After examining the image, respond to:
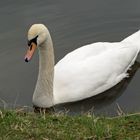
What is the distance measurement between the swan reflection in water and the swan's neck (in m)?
0.20

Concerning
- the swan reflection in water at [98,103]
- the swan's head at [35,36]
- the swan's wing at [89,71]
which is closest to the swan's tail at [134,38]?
the swan's wing at [89,71]

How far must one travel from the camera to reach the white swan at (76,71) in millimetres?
7832

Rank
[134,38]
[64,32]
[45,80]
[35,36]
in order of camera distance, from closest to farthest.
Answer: [35,36]
[45,80]
[134,38]
[64,32]

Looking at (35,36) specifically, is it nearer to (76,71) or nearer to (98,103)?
(76,71)

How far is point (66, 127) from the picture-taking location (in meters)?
5.21

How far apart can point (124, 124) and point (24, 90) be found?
3.31 m

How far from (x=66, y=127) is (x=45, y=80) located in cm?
283

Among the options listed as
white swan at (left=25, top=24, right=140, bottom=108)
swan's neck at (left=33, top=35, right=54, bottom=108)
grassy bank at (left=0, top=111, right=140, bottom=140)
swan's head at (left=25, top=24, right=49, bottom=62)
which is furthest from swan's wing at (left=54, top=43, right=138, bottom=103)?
grassy bank at (left=0, top=111, right=140, bottom=140)

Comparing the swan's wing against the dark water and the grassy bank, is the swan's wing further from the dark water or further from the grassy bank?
the grassy bank

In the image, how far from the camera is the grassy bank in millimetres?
4943

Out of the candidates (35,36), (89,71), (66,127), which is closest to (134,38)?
(89,71)

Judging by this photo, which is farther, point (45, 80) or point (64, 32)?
point (64, 32)

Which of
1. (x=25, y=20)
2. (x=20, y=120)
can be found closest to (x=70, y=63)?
(x=25, y=20)

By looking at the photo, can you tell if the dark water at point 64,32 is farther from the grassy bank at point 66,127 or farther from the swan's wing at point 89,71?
the grassy bank at point 66,127
